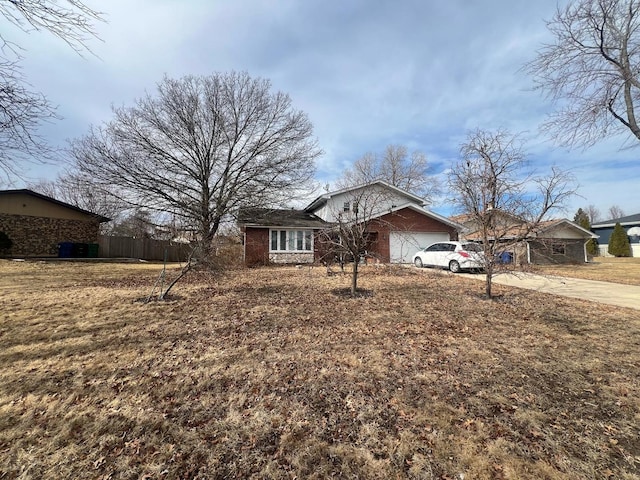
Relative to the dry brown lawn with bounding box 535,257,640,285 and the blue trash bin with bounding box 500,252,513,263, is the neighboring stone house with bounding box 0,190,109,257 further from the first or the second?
Result: the dry brown lawn with bounding box 535,257,640,285

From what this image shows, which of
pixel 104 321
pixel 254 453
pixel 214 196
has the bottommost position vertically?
pixel 254 453

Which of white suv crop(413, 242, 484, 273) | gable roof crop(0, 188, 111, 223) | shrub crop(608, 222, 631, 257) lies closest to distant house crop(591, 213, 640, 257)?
shrub crop(608, 222, 631, 257)

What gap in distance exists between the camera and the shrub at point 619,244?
3062 centimetres

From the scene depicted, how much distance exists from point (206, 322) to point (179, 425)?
130 inches

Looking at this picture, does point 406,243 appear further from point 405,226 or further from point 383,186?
point 383,186

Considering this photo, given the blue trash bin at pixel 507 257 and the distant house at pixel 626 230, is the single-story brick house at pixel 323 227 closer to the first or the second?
the blue trash bin at pixel 507 257

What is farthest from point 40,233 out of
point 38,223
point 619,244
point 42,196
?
point 619,244

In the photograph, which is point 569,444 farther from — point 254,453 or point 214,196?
point 214,196

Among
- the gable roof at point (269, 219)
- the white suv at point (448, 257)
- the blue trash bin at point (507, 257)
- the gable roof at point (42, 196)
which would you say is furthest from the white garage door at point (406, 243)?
the gable roof at point (42, 196)

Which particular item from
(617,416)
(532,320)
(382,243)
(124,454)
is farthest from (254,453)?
Answer: (382,243)

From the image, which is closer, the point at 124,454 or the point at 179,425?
the point at 124,454

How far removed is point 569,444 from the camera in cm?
274

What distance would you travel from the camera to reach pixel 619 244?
Result: 30.7 metres

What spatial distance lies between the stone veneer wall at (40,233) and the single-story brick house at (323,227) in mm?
13023
